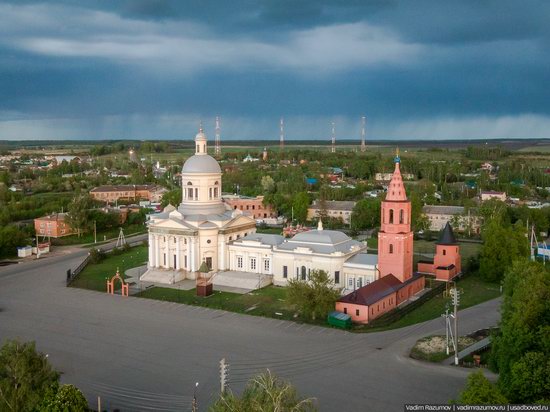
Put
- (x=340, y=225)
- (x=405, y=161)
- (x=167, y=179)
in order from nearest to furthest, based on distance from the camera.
Answer: (x=340, y=225), (x=167, y=179), (x=405, y=161)

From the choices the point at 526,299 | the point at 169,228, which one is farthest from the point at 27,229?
the point at 526,299

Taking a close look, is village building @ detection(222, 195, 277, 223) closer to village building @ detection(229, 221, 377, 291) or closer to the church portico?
the church portico

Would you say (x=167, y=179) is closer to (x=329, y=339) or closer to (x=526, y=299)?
(x=329, y=339)

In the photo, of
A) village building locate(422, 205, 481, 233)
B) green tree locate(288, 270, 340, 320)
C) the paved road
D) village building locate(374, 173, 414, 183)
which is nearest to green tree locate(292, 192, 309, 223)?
Answer: village building locate(422, 205, 481, 233)

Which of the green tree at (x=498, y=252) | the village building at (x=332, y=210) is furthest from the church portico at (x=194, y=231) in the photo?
the village building at (x=332, y=210)

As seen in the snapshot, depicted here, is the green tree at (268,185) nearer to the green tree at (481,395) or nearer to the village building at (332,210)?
the village building at (332,210)
